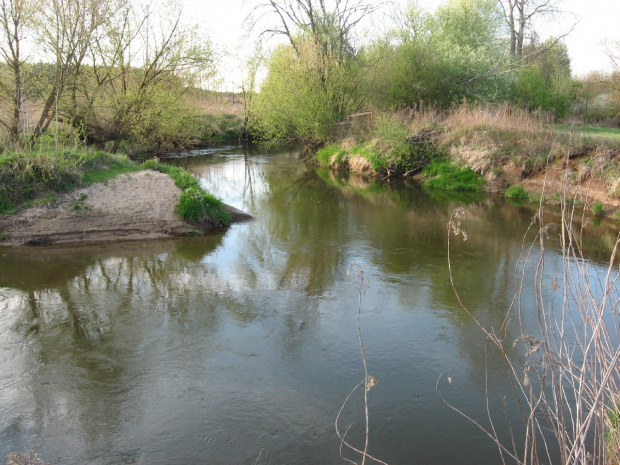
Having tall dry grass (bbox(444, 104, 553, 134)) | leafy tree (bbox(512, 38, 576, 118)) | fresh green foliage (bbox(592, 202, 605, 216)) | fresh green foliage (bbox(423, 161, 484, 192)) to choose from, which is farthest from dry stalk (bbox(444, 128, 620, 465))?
leafy tree (bbox(512, 38, 576, 118))

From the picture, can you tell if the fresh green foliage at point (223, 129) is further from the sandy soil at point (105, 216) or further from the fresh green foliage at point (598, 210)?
the fresh green foliage at point (598, 210)

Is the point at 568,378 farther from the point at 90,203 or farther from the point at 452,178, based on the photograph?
the point at 452,178

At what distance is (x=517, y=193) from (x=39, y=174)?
14050 mm

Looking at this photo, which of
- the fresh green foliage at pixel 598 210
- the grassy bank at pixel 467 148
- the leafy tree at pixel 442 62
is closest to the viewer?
the fresh green foliage at pixel 598 210

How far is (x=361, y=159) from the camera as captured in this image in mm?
22625

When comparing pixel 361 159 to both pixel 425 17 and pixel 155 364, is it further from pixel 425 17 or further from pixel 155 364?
pixel 155 364

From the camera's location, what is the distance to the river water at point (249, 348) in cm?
458

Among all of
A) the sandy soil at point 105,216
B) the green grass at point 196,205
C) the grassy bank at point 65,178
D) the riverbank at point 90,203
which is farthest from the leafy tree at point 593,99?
the sandy soil at point 105,216

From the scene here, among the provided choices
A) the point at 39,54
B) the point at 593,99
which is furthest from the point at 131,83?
the point at 593,99

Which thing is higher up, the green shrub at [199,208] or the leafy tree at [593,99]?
the leafy tree at [593,99]

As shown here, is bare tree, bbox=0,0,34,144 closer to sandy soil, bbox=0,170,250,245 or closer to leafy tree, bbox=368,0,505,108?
sandy soil, bbox=0,170,250,245

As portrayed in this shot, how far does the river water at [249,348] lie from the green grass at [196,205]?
682 millimetres

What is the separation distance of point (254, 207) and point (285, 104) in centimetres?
1184

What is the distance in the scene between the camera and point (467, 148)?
18.9 metres
